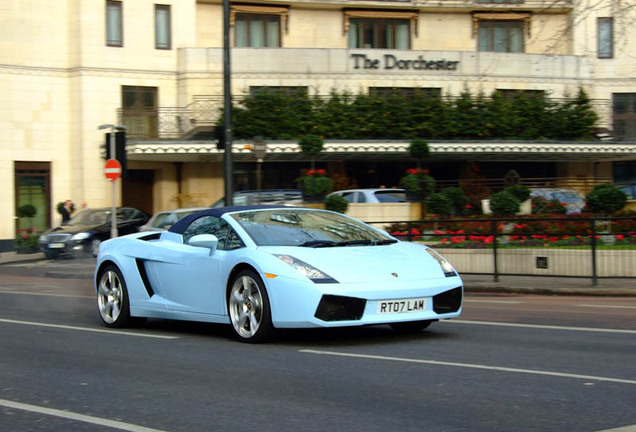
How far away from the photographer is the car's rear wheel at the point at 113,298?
10.0 m

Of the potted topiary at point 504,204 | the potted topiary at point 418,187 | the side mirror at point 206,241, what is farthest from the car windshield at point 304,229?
the potted topiary at point 418,187

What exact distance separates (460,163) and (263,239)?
30.1 meters

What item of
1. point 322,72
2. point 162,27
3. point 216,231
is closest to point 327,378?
point 216,231

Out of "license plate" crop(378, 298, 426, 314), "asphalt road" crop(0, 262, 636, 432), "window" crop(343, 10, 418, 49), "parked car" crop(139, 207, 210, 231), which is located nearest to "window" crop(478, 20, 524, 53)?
"window" crop(343, 10, 418, 49)

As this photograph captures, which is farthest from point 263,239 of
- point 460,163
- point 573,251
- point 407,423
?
point 460,163

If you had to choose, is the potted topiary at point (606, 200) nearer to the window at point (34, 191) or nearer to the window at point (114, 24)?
the window at point (114, 24)

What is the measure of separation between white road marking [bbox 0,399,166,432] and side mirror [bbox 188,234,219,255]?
2.98 metres

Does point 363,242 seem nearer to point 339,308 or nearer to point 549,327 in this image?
point 339,308

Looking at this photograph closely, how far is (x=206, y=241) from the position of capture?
875cm

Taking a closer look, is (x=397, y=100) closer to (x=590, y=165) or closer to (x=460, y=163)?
(x=460, y=163)

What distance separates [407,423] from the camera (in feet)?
17.0

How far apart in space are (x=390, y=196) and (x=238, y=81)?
1210 centimetres

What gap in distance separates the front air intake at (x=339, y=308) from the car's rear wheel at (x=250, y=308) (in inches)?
22.0

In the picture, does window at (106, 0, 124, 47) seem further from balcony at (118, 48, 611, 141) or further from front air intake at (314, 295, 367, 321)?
front air intake at (314, 295, 367, 321)
